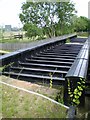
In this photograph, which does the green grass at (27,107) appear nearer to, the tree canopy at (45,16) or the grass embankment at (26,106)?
the grass embankment at (26,106)

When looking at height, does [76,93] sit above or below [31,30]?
below

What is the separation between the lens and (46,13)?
4141 cm

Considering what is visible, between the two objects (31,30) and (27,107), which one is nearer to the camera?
(27,107)

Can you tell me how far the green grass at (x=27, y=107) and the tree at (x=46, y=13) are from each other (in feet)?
123

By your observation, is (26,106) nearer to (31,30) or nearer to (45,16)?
(31,30)

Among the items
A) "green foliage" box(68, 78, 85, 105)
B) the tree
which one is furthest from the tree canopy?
"green foliage" box(68, 78, 85, 105)

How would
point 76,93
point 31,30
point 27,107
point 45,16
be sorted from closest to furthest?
point 27,107, point 76,93, point 31,30, point 45,16

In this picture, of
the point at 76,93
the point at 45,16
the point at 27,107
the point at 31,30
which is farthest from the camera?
the point at 45,16

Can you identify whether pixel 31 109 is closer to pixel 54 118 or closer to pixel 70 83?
pixel 54 118

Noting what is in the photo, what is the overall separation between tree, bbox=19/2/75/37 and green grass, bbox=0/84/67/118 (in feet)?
123

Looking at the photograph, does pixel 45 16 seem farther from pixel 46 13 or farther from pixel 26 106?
pixel 26 106

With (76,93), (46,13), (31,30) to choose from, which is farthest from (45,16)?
(76,93)

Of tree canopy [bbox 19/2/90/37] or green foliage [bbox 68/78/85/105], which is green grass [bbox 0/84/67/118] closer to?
green foliage [bbox 68/78/85/105]

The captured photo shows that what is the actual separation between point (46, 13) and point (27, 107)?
38653 millimetres
